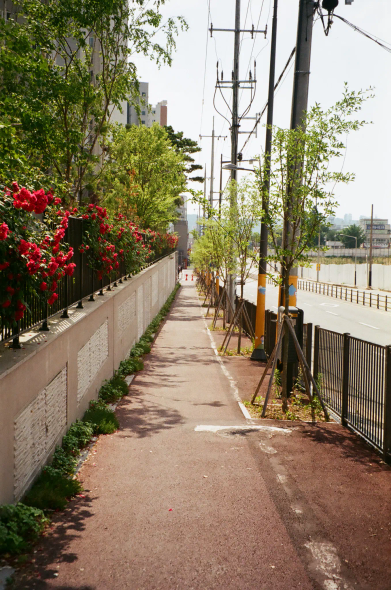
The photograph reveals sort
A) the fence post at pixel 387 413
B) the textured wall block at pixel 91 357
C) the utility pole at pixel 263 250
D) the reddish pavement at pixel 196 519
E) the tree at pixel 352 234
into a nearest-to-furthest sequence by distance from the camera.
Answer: the reddish pavement at pixel 196 519
the fence post at pixel 387 413
the textured wall block at pixel 91 357
the utility pole at pixel 263 250
the tree at pixel 352 234

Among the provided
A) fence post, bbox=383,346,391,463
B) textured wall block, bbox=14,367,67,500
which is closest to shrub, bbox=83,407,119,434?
textured wall block, bbox=14,367,67,500

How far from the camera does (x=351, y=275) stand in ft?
229

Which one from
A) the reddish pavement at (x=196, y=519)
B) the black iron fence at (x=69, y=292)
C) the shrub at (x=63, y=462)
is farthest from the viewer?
the shrub at (x=63, y=462)

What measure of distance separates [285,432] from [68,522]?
12.8 feet

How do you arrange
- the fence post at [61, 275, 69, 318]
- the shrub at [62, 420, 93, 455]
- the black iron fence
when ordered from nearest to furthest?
1. the black iron fence
2. the shrub at [62, 420, 93, 455]
3. the fence post at [61, 275, 69, 318]

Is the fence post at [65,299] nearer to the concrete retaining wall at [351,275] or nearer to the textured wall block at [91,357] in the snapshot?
the textured wall block at [91,357]

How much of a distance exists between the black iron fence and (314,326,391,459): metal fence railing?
13.0ft

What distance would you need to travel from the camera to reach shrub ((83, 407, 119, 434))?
7883 millimetres

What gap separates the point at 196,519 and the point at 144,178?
23.0m

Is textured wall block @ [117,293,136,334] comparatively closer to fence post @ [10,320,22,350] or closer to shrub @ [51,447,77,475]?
shrub @ [51,447,77,475]

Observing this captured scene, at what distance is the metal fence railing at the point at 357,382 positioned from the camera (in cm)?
703

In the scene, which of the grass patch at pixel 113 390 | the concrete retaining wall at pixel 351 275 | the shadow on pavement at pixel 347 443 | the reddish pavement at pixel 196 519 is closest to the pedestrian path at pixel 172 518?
the reddish pavement at pixel 196 519

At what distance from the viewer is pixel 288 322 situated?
30.6ft

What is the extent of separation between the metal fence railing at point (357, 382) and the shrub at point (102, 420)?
3.41 metres
